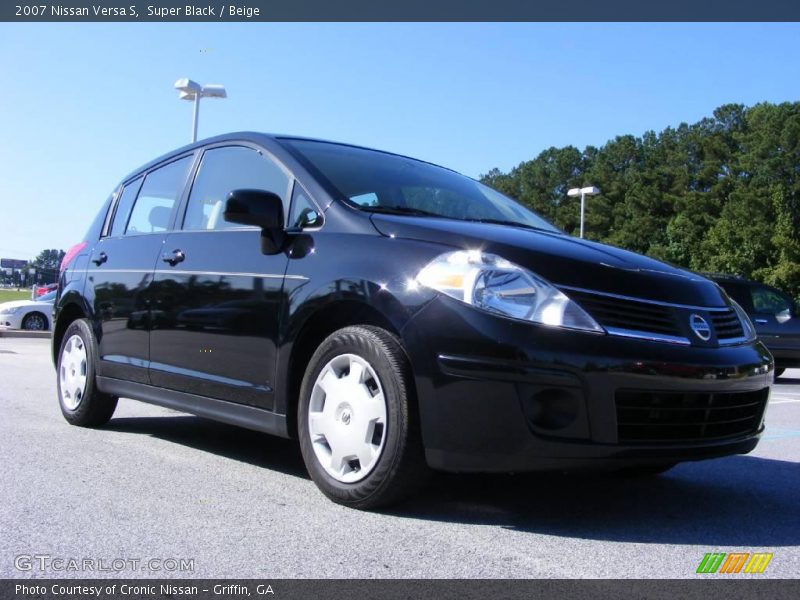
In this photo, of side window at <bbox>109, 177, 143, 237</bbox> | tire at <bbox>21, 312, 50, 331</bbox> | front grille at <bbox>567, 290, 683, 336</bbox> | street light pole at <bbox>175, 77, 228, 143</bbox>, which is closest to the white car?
tire at <bbox>21, 312, 50, 331</bbox>

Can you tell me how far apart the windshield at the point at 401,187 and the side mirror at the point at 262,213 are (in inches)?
11.7

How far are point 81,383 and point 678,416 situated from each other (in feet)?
12.6

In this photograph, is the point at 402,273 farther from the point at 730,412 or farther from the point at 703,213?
the point at 703,213

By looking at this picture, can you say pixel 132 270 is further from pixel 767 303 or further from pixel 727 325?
pixel 767 303

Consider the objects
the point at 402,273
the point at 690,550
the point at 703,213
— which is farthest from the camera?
the point at 703,213

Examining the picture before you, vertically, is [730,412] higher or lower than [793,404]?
higher

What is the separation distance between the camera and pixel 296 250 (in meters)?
3.66

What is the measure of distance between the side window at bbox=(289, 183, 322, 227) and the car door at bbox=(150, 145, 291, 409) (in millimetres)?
91

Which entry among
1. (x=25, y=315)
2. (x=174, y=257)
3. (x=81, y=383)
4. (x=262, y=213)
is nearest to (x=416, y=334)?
(x=262, y=213)

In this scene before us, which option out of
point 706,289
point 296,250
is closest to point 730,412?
point 706,289

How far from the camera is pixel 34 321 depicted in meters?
22.3

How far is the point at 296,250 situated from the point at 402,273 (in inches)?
27.2

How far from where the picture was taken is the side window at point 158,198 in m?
4.86

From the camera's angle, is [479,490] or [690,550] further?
[479,490]
